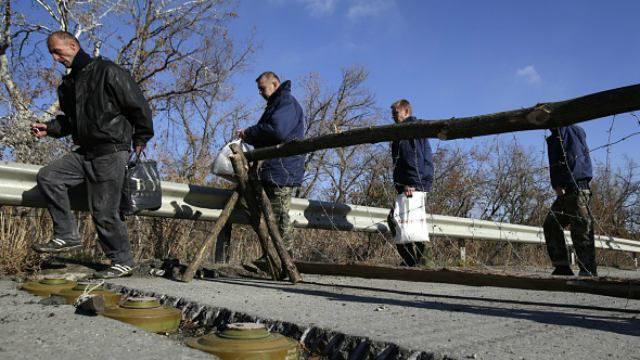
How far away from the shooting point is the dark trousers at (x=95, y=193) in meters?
4.39

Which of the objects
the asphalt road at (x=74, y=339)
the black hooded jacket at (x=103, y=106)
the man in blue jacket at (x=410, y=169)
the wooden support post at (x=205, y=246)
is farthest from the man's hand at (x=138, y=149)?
the man in blue jacket at (x=410, y=169)

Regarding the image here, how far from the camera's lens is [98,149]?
180 inches

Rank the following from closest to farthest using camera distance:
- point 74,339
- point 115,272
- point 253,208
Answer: point 74,339 → point 115,272 → point 253,208

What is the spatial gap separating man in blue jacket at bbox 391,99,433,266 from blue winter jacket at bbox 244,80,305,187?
4.38 feet

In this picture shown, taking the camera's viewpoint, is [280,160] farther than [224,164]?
Yes

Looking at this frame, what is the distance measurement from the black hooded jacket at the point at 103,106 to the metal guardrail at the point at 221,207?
0.56m

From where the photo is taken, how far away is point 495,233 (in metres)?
8.68

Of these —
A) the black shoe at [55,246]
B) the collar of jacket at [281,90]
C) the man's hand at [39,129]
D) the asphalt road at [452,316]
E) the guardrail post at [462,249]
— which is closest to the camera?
the asphalt road at [452,316]

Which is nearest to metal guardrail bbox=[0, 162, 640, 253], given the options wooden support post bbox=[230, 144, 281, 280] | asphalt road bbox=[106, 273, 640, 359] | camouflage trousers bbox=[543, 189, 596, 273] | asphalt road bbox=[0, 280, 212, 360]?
camouflage trousers bbox=[543, 189, 596, 273]

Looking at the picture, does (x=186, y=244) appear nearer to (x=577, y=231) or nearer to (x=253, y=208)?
(x=253, y=208)

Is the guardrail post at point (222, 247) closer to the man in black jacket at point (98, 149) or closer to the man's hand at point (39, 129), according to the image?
the man in black jacket at point (98, 149)

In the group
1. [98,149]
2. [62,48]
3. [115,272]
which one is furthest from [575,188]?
[62,48]

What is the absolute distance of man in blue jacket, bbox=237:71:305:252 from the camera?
5.35 metres

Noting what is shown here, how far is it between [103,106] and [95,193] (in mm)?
724
